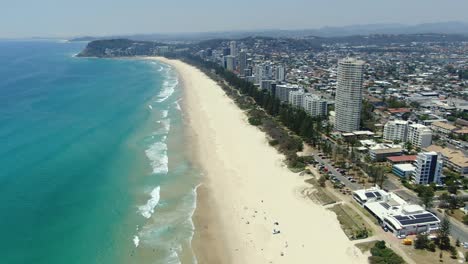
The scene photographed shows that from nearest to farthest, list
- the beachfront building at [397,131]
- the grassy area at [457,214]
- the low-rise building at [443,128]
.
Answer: the grassy area at [457,214]
the beachfront building at [397,131]
the low-rise building at [443,128]

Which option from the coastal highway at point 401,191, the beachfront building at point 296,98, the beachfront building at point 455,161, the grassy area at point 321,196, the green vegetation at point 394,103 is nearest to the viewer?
the coastal highway at point 401,191

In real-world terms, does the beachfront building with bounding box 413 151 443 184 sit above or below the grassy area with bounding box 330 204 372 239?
above

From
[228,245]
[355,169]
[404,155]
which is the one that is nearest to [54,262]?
[228,245]

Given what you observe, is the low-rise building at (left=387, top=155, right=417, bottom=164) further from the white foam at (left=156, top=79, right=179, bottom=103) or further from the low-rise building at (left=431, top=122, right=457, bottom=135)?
the white foam at (left=156, top=79, right=179, bottom=103)

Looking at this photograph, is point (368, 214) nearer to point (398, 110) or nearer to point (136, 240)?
point (136, 240)

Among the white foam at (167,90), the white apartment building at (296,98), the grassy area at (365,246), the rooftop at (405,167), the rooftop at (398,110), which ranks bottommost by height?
the grassy area at (365,246)

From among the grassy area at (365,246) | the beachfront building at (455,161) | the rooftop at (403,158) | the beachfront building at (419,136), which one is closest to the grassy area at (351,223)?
the grassy area at (365,246)

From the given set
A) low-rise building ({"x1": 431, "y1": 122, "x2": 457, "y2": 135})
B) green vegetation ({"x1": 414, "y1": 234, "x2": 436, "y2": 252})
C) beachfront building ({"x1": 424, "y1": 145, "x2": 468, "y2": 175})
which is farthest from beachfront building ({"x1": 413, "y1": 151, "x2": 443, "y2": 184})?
low-rise building ({"x1": 431, "y1": 122, "x2": 457, "y2": 135})

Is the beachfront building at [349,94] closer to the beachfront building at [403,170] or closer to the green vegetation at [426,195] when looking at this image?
the beachfront building at [403,170]
